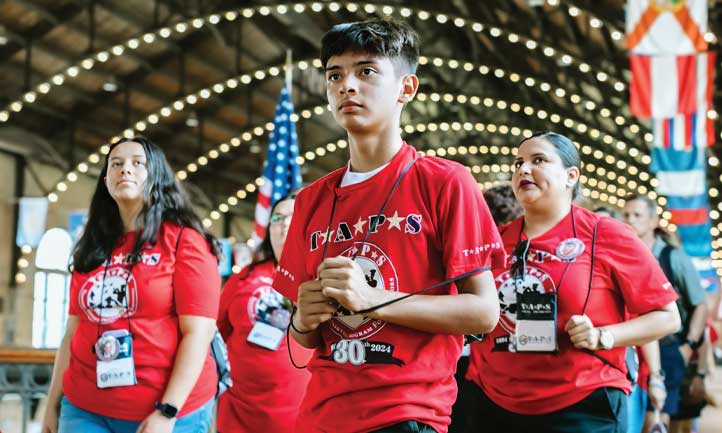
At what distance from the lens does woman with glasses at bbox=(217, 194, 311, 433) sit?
4699mm

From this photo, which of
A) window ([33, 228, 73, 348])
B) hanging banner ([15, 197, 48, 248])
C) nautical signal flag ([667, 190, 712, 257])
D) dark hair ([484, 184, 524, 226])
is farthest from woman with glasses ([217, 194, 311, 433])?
window ([33, 228, 73, 348])

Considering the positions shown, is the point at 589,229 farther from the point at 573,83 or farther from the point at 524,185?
the point at 573,83

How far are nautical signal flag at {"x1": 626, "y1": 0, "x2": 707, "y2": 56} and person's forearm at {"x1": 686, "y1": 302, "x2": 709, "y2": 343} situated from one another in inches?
150

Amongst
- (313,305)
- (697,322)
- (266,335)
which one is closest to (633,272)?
(313,305)

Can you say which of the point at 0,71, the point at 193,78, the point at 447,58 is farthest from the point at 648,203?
the point at 193,78

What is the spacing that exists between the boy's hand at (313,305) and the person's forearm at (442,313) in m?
0.11

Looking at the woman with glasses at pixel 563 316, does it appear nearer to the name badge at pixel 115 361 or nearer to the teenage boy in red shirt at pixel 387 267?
the teenage boy in red shirt at pixel 387 267

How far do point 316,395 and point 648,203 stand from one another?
14.4 ft

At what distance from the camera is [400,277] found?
7.07ft

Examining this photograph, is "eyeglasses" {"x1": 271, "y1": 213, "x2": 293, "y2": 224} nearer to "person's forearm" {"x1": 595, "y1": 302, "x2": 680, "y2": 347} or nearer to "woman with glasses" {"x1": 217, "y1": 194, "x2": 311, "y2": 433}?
"woman with glasses" {"x1": 217, "y1": 194, "x2": 311, "y2": 433}

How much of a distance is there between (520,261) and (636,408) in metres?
1.79

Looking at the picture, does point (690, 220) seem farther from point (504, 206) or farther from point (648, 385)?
point (504, 206)

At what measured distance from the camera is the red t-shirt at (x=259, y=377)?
469cm

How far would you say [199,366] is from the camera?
3.35 meters
